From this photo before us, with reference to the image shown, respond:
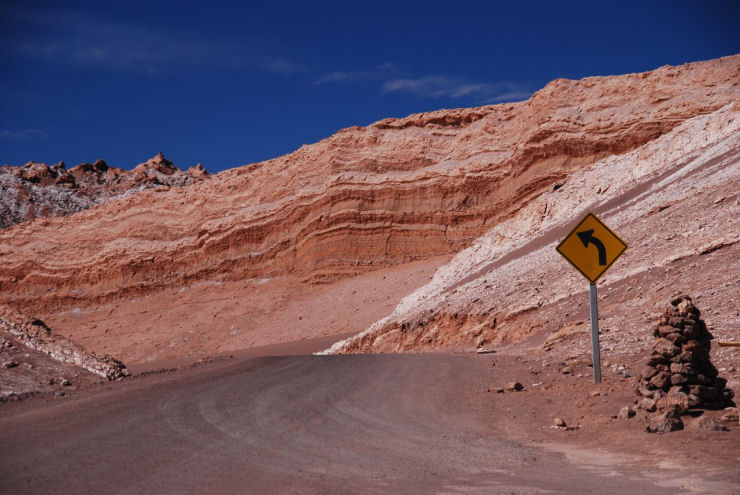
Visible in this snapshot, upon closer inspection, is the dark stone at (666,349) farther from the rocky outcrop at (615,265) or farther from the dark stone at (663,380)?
the rocky outcrop at (615,265)

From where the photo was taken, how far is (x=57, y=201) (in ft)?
298

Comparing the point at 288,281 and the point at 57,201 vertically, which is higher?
the point at 57,201

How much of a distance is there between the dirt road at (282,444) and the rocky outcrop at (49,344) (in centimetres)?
214

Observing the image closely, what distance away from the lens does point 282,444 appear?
7.21 metres

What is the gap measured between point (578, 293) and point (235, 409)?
11.7 m

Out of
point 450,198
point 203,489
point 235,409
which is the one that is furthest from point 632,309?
point 450,198

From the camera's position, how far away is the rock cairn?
7480 mm

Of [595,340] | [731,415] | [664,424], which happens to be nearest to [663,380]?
[731,415]

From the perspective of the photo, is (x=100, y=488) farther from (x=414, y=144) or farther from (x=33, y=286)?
(x=33, y=286)

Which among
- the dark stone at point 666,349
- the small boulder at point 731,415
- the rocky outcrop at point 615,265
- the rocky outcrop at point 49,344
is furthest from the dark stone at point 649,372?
the rocky outcrop at point 49,344

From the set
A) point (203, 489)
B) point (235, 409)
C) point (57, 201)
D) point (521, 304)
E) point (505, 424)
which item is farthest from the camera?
point (57, 201)

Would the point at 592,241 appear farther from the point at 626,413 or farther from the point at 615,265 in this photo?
the point at 615,265

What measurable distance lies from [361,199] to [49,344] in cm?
3517

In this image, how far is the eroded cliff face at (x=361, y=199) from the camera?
1538 inches
